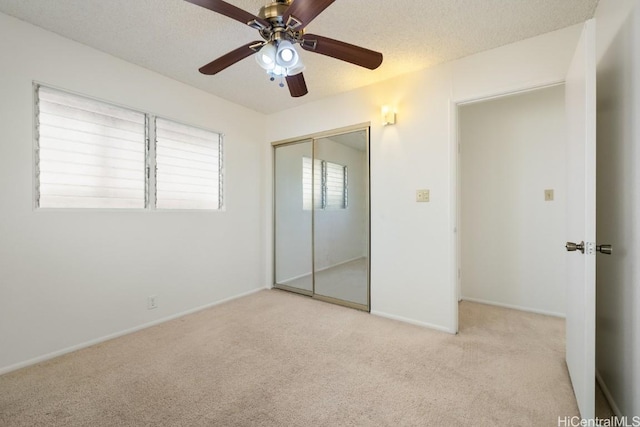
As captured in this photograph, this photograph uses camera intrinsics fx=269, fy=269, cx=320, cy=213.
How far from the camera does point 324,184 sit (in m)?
3.53

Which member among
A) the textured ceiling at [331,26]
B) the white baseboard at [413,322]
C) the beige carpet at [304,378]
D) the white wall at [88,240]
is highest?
the textured ceiling at [331,26]

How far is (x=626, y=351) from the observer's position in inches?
52.5

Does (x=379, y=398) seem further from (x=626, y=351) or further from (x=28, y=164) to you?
(x=28, y=164)

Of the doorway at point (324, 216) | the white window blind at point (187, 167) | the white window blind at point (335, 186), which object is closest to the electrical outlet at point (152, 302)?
the white window blind at point (187, 167)

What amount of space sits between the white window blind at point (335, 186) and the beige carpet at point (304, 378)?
1.45 meters

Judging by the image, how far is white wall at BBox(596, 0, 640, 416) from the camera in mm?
1238

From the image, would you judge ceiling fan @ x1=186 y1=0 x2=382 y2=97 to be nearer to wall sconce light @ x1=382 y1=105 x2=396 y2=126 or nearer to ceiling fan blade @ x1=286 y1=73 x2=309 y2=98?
ceiling fan blade @ x1=286 y1=73 x2=309 y2=98

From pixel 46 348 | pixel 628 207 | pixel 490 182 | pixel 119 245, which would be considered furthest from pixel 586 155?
pixel 46 348

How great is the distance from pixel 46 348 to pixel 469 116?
469 centimetres

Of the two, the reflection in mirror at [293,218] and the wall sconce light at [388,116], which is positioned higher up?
the wall sconce light at [388,116]

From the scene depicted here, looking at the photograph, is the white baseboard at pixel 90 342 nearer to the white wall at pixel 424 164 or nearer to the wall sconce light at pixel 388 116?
the white wall at pixel 424 164

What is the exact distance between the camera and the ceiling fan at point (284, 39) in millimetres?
1327

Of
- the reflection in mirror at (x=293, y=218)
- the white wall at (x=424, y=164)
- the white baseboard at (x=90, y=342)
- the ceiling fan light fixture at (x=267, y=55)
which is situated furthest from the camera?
the reflection in mirror at (x=293, y=218)

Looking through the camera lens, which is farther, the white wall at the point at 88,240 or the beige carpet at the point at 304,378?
the white wall at the point at 88,240
